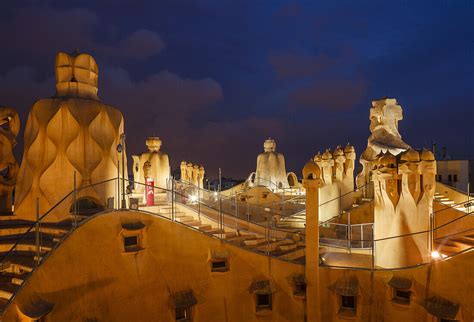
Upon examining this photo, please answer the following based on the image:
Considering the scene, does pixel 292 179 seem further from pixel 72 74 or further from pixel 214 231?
pixel 72 74

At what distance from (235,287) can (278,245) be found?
2266mm

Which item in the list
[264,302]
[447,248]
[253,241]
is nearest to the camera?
[264,302]

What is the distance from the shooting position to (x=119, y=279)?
8156 mm

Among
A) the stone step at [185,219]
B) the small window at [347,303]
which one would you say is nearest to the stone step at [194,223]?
the stone step at [185,219]

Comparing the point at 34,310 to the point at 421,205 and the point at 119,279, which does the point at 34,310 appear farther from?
the point at 421,205

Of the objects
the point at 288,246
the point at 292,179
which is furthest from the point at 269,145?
the point at 288,246

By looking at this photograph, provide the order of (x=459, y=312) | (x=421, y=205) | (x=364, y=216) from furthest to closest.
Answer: (x=364, y=216)
(x=421, y=205)
(x=459, y=312)

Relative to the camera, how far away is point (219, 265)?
9.35 meters

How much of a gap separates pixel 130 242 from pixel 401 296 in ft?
26.2

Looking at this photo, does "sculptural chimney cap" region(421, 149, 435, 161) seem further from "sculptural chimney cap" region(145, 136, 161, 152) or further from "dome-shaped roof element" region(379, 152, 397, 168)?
"sculptural chimney cap" region(145, 136, 161, 152)

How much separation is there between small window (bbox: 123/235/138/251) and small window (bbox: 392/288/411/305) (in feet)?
25.1

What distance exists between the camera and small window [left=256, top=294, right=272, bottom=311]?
9484mm

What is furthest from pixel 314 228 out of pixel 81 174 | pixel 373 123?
pixel 373 123

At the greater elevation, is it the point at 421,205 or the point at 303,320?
the point at 421,205
